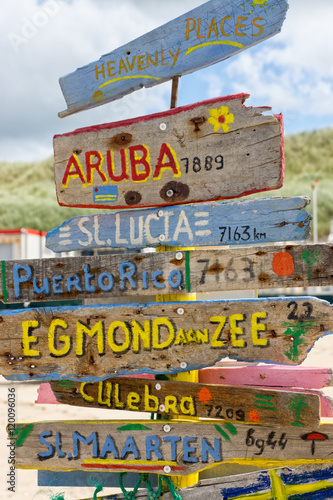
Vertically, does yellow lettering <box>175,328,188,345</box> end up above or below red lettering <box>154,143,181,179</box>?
below

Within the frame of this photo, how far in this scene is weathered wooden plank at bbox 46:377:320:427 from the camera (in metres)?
2.96

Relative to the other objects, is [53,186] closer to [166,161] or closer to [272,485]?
[166,161]

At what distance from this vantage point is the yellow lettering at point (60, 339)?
3.14 metres

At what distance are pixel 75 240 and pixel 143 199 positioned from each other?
0.48m

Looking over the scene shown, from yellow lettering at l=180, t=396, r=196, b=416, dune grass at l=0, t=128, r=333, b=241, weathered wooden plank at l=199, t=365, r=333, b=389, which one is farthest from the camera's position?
dune grass at l=0, t=128, r=333, b=241

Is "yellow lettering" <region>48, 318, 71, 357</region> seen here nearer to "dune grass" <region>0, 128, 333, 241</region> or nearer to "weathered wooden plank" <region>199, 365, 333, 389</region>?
"weathered wooden plank" <region>199, 365, 333, 389</region>

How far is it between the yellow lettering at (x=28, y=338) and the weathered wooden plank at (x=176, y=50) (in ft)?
4.43

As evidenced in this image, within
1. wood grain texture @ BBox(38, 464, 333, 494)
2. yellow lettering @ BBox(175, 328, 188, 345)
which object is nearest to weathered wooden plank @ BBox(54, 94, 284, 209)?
yellow lettering @ BBox(175, 328, 188, 345)

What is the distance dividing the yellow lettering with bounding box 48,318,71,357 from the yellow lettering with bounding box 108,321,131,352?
0.26 m

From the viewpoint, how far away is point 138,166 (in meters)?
3.21

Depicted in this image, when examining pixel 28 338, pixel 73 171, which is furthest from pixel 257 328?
pixel 73 171

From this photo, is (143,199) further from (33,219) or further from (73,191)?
(33,219)

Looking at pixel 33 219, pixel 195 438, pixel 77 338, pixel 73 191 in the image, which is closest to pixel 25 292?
pixel 77 338

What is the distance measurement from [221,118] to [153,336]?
4.27 feet
